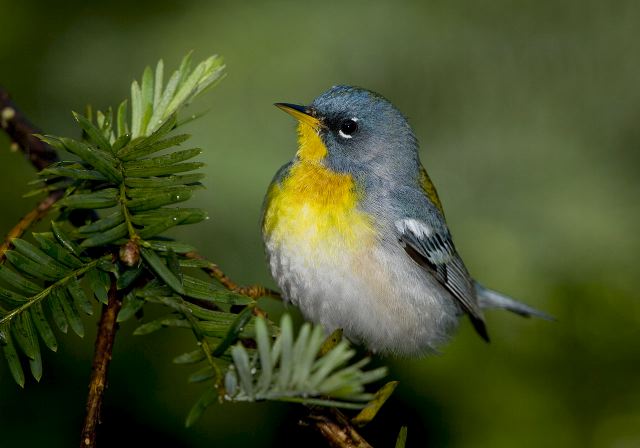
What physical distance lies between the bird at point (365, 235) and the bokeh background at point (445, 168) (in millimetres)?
170

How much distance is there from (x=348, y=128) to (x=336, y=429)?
190 centimetres

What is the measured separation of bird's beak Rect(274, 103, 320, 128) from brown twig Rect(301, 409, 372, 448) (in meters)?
1.55

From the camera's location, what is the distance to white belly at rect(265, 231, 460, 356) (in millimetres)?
2768

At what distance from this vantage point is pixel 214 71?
6.68ft

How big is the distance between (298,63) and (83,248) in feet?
6.31

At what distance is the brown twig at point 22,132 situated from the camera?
230 centimetres

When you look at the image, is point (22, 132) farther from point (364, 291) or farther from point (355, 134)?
point (355, 134)

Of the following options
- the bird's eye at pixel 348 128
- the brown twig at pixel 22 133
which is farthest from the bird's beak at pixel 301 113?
the brown twig at pixel 22 133

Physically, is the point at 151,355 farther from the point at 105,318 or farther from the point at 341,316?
the point at 105,318

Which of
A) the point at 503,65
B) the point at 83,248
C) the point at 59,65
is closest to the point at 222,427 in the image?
the point at 83,248

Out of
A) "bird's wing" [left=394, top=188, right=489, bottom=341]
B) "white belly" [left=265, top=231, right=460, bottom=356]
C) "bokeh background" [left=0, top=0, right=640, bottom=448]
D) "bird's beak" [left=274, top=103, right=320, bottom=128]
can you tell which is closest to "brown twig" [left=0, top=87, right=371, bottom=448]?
"bokeh background" [left=0, top=0, right=640, bottom=448]

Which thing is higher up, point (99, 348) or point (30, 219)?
point (30, 219)

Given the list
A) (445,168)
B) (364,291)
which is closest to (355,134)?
(445,168)

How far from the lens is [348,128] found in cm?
332
